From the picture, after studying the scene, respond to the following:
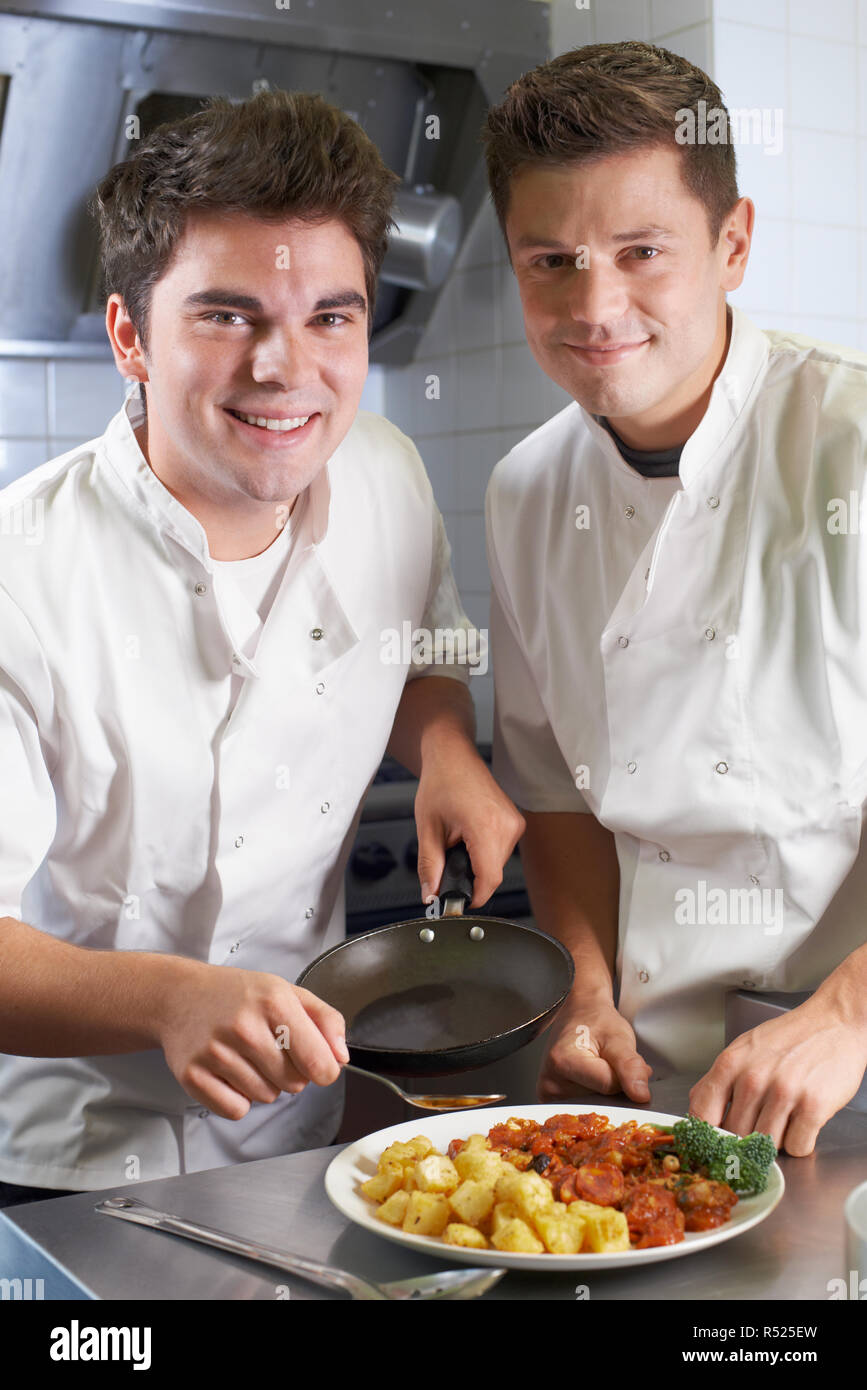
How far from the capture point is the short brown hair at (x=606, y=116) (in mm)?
1089

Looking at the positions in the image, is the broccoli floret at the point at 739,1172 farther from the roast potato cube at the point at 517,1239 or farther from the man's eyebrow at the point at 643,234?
the man's eyebrow at the point at 643,234

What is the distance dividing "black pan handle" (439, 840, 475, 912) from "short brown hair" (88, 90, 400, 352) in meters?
0.56

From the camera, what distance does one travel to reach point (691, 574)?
1195 mm

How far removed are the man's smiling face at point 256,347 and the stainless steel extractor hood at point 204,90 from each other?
111 cm

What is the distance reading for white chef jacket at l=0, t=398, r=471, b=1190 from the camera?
114 cm

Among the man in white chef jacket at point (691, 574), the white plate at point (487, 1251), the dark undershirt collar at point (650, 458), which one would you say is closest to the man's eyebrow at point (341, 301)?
the man in white chef jacket at point (691, 574)

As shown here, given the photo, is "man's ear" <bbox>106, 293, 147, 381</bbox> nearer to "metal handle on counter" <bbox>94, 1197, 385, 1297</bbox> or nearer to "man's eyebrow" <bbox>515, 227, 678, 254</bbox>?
"man's eyebrow" <bbox>515, 227, 678, 254</bbox>

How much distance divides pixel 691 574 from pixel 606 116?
400 mm

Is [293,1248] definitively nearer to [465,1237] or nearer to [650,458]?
[465,1237]

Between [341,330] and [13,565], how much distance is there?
1.20 ft

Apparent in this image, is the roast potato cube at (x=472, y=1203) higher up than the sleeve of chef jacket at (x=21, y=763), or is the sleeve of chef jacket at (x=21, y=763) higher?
the sleeve of chef jacket at (x=21, y=763)

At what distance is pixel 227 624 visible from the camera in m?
1.20
